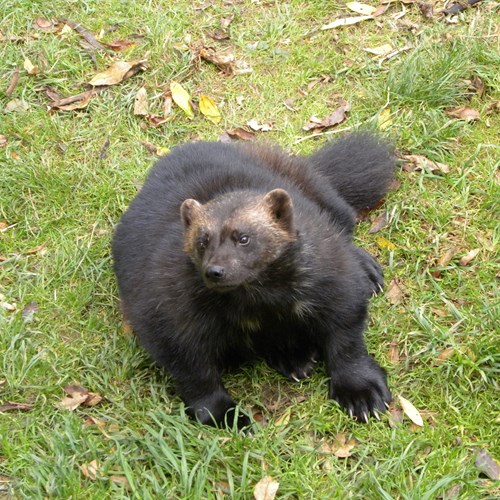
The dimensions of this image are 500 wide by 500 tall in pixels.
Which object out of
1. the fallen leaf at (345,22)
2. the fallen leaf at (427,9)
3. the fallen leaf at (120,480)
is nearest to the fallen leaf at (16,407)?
the fallen leaf at (120,480)

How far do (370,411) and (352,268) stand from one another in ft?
2.42

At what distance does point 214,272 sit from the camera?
3809mm

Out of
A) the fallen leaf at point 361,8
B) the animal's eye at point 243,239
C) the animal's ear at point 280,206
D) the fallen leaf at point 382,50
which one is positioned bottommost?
the fallen leaf at point 382,50

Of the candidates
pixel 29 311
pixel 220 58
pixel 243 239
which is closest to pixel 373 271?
pixel 243 239

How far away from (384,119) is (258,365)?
220 cm

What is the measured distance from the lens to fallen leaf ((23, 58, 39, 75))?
672 cm

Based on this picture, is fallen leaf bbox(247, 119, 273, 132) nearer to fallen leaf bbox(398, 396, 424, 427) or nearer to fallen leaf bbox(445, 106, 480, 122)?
fallen leaf bbox(445, 106, 480, 122)

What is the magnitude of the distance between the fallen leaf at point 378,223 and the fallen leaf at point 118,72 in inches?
93.8

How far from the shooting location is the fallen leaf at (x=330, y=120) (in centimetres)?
618

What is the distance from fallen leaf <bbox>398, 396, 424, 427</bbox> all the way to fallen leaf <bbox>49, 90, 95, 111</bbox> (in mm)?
3505

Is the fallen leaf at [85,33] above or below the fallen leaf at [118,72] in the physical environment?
above

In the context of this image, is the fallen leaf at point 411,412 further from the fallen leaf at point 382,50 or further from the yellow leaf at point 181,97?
the fallen leaf at point 382,50

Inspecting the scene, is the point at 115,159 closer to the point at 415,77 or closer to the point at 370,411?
the point at 415,77

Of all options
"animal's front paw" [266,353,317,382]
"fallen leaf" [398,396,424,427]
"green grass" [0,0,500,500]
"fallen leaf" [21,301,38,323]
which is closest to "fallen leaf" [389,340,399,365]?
"green grass" [0,0,500,500]
